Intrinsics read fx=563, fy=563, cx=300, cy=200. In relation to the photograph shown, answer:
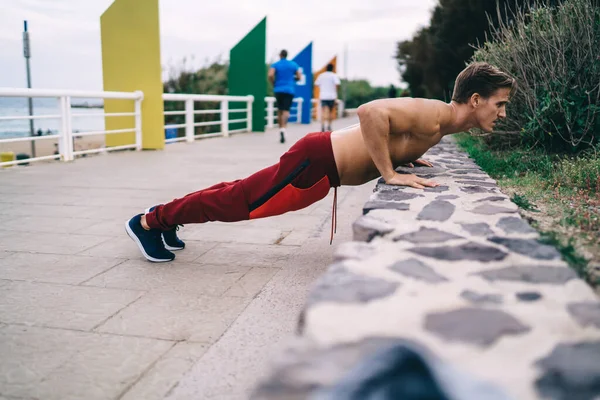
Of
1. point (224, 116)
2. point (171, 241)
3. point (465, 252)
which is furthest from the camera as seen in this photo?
point (224, 116)

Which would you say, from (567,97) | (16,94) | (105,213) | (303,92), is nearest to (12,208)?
(105,213)

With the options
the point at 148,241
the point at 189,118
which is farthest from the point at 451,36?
the point at 148,241

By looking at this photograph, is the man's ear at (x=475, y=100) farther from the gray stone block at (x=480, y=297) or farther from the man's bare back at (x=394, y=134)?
the gray stone block at (x=480, y=297)

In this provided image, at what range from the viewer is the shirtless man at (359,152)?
3.12 meters

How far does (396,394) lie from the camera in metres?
1.16

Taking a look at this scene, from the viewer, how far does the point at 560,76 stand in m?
5.45

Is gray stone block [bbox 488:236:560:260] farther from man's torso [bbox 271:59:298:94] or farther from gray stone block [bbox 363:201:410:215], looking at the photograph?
man's torso [bbox 271:59:298:94]

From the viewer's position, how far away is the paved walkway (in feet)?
6.81

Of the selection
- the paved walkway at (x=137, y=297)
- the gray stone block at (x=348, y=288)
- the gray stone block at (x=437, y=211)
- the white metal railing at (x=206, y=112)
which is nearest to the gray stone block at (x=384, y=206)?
the gray stone block at (x=437, y=211)

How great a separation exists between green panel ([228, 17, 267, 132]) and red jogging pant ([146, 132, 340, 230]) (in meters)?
11.0

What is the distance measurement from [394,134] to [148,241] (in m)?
1.64

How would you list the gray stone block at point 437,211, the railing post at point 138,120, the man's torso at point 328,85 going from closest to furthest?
1. the gray stone block at point 437,211
2. the railing post at point 138,120
3. the man's torso at point 328,85

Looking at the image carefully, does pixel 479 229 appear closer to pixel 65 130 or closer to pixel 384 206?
pixel 384 206

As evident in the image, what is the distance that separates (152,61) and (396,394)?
901 cm
